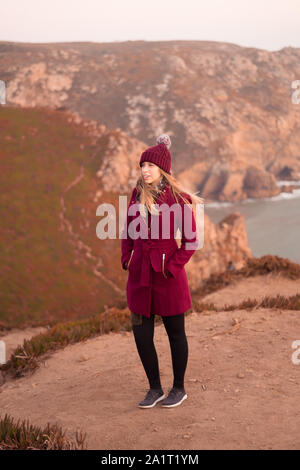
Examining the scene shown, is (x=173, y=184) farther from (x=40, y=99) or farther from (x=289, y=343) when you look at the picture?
(x=40, y=99)

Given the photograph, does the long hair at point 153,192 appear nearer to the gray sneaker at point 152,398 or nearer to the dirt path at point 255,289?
the gray sneaker at point 152,398

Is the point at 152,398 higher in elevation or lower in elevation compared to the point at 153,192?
lower

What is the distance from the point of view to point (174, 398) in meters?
5.36

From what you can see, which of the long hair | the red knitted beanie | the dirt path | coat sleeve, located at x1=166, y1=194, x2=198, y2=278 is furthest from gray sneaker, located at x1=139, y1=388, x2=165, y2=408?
the dirt path

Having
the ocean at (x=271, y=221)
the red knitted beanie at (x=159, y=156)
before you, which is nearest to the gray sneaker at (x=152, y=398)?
the red knitted beanie at (x=159, y=156)

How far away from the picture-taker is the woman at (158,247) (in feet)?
16.4

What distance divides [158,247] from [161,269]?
0.25 meters

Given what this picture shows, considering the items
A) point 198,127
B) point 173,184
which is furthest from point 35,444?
point 198,127

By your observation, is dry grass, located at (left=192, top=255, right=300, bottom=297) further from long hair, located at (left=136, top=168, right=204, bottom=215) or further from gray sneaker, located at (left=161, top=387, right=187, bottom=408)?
long hair, located at (left=136, top=168, right=204, bottom=215)

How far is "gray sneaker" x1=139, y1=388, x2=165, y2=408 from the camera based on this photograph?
17.6ft

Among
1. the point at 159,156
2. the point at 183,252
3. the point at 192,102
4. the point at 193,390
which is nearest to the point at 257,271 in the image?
the point at 193,390

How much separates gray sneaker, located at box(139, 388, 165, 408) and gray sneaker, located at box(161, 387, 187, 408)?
0.39 feet

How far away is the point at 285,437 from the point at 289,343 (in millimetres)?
3440

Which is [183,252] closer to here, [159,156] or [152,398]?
[159,156]
